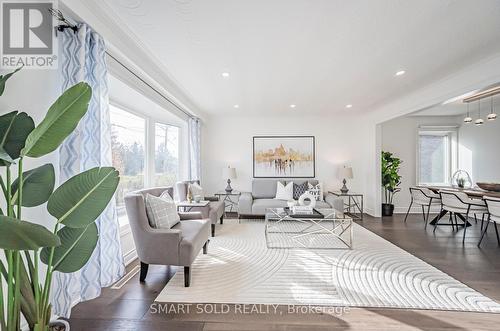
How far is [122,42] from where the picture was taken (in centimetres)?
232

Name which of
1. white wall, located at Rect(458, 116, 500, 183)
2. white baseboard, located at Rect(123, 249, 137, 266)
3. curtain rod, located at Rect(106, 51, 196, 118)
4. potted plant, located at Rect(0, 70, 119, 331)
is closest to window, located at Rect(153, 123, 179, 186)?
curtain rod, located at Rect(106, 51, 196, 118)

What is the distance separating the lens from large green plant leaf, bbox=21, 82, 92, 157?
3.26 feet

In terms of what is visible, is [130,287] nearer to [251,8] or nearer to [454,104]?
[251,8]

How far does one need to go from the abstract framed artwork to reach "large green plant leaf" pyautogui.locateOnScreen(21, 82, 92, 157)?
4.94 metres

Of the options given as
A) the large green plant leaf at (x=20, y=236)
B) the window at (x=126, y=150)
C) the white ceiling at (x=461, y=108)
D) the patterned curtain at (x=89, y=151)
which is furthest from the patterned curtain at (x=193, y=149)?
the white ceiling at (x=461, y=108)

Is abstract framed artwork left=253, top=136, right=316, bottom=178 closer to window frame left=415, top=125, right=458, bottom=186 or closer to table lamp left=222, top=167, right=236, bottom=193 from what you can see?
table lamp left=222, top=167, right=236, bottom=193

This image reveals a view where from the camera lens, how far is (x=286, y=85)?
3729mm

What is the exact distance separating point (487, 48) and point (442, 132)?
13.5ft

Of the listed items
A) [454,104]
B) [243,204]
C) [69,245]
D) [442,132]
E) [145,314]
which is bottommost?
[145,314]

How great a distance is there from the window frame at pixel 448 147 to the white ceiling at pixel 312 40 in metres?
2.75

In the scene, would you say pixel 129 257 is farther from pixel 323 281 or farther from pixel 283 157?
pixel 283 157

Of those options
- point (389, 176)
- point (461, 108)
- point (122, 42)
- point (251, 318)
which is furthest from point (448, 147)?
point (122, 42)

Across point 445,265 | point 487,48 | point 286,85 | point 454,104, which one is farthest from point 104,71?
point 454,104

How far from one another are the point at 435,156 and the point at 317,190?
11.9 feet
